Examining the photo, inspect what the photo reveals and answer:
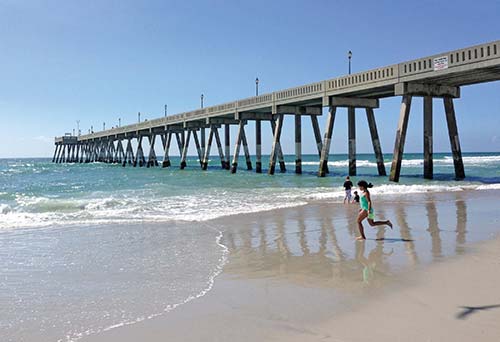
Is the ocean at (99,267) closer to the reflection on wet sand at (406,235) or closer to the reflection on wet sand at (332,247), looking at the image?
the reflection on wet sand at (332,247)

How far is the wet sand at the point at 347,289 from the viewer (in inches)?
165

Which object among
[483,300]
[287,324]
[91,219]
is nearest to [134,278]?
[287,324]

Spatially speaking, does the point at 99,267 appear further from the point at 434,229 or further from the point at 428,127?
the point at 428,127

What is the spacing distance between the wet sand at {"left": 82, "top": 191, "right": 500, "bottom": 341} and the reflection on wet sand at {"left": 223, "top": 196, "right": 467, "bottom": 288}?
0.02 m

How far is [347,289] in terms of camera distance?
5531mm

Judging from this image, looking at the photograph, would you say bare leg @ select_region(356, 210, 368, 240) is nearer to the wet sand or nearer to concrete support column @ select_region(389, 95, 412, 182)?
the wet sand

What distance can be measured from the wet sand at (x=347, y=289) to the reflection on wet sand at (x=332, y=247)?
0.06 feet

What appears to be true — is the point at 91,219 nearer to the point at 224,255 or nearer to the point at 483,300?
the point at 224,255

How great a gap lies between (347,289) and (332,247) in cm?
278

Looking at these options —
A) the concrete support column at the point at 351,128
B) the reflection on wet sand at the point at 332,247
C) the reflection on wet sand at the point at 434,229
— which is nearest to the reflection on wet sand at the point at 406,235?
the reflection on wet sand at the point at 332,247

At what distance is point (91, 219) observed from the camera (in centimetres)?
1377

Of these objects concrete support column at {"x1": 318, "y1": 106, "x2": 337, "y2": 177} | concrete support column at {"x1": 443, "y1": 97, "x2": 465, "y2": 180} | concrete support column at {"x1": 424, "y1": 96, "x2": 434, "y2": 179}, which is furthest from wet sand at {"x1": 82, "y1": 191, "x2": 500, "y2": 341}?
concrete support column at {"x1": 318, "y1": 106, "x2": 337, "y2": 177}

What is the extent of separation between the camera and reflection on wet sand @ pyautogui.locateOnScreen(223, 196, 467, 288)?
642cm

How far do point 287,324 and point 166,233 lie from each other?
22.0 ft
